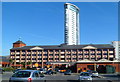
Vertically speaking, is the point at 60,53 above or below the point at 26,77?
above

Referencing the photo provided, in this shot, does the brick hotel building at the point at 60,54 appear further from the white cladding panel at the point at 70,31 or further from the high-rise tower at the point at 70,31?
the white cladding panel at the point at 70,31

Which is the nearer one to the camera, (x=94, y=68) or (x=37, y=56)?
(x=94, y=68)

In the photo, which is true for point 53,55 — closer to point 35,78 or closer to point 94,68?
point 94,68

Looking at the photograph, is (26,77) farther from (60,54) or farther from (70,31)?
(70,31)

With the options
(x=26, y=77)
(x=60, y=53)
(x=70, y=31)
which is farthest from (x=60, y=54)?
(x=26, y=77)

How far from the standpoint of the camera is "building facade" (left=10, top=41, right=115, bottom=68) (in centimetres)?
10844

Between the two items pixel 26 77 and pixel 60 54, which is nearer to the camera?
pixel 26 77

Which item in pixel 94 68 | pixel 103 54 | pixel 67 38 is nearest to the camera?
pixel 94 68

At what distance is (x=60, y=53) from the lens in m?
111

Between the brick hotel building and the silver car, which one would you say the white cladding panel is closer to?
the brick hotel building

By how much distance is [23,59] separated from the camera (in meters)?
115

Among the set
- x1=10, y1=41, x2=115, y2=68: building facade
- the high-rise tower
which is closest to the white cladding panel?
the high-rise tower

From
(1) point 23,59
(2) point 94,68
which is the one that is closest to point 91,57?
(1) point 23,59

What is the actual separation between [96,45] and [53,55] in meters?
23.1
